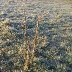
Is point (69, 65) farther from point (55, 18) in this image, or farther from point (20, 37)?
point (55, 18)

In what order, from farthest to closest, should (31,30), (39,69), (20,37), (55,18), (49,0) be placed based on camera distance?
1. (49,0)
2. (55,18)
3. (31,30)
4. (20,37)
5. (39,69)

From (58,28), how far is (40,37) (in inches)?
126

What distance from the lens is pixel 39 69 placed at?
10.4m

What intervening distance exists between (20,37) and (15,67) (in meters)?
4.15

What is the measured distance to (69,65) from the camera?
36.1ft

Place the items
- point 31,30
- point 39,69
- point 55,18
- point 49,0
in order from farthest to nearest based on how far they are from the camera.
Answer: point 49,0, point 55,18, point 31,30, point 39,69

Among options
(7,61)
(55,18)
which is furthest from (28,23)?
(7,61)

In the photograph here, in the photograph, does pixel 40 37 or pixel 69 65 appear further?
pixel 40 37

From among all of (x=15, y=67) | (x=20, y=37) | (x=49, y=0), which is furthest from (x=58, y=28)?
(x=49, y=0)

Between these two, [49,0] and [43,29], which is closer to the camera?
[43,29]

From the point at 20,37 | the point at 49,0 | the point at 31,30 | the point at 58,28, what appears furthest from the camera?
the point at 49,0

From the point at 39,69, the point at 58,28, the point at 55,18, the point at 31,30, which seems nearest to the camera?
the point at 39,69

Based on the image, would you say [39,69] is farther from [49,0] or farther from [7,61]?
[49,0]

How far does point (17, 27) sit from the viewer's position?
1655cm
